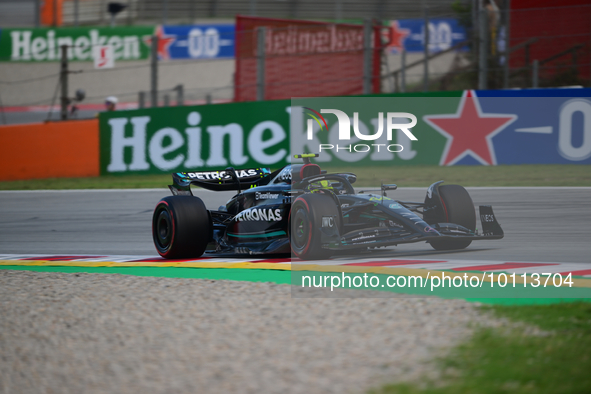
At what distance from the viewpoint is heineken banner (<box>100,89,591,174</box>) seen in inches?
457

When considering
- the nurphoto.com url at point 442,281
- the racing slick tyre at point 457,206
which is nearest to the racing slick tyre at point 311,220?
the nurphoto.com url at point 442,281

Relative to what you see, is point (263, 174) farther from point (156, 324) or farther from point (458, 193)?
point (156, 324)

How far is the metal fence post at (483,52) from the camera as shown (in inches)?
504

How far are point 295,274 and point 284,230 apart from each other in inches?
38.3

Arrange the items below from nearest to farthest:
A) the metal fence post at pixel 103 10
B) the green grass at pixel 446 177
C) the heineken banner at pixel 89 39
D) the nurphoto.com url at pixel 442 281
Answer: the nurphoto.com url at pixel 442 281, the green grass at pixel 446 177, the heineken banner at pixel 89 39, the metal fence post at pixel 103 10

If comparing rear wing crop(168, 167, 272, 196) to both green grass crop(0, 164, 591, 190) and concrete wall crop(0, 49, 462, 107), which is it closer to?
green grass crop(0, 164, 591, 190)

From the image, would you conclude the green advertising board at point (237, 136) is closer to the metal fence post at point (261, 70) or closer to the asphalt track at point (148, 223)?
the metal fence post at point (261, 70)

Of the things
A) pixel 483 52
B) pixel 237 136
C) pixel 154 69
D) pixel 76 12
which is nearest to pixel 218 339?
pixel 237 136

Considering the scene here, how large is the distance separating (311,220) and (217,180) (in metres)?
1.88

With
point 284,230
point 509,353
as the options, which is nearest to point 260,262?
point 284,230

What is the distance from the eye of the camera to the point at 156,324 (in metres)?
4.25

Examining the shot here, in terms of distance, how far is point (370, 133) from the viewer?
1278cm

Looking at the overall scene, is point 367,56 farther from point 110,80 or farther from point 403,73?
point 110,80

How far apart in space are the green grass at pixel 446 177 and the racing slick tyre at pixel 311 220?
212 inches
